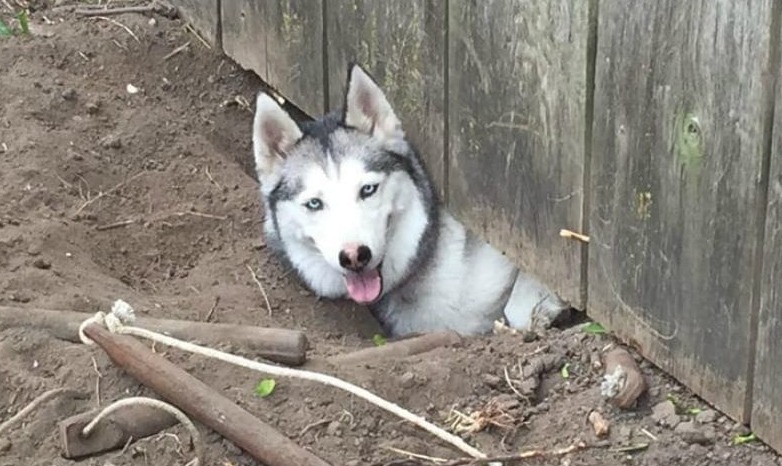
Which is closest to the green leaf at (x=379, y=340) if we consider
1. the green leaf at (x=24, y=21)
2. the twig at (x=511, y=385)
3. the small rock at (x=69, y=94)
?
the twig at (x=511, y=385)

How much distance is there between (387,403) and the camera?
9.36 feet

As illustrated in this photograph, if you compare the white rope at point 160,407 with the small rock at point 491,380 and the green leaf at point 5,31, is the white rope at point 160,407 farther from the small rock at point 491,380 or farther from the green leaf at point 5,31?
the green leaf at point 5,31

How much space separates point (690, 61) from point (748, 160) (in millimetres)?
263

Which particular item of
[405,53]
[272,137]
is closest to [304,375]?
[405,53]

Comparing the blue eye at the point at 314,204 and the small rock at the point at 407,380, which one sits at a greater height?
the small rock at the point at 407,380

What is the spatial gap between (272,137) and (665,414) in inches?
74.9

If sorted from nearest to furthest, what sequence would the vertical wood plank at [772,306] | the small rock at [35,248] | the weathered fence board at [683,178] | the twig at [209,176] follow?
1. the vertical wood plank at [772,306]
2. the weathered fence board at [683,178]
3. the small rock at [35,248]
4. the twig at [209,176]

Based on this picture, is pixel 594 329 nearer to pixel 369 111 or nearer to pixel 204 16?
pixel 369 111

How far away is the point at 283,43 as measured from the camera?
16.1 feet

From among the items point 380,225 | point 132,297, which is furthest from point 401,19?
point 132,297

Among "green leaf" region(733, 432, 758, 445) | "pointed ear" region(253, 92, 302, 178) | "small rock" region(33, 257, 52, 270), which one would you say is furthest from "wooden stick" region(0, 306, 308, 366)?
"pointed ear" region(253, 92, 302, 178)

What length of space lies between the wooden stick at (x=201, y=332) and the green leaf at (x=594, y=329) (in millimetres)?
795

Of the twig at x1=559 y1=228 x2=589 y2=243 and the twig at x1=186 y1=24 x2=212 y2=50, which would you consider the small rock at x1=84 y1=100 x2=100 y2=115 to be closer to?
the twig at x1=186 y1=24 x2=212 y2=50

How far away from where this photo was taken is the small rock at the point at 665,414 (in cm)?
294
